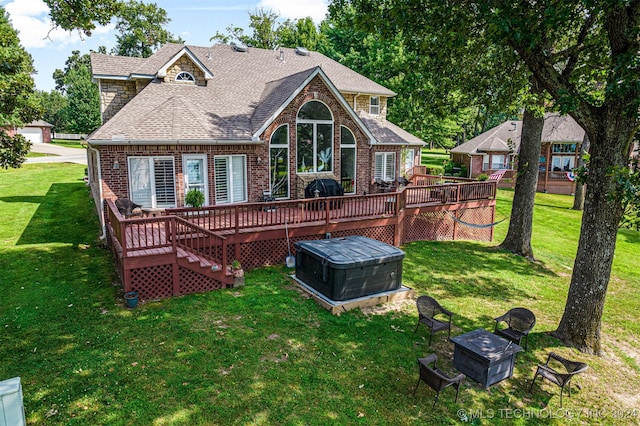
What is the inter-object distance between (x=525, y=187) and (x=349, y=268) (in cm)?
975

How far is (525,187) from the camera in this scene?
1548 centimetres

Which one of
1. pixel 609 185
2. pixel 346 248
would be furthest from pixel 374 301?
pixel 609 185

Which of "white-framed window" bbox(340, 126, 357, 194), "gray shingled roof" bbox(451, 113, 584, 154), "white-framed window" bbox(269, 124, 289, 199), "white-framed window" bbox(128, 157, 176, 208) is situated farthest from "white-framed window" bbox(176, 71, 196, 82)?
"gray shingled roof" bbox(451, 113, 584, 154)

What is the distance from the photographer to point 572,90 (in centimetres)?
827

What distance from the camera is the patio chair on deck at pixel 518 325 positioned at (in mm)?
8250

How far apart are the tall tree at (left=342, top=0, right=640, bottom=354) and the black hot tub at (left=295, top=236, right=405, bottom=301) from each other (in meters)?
4.00

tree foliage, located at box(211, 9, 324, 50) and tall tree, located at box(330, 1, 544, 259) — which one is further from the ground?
tree foliage, located at box(211, 9, 324, 50)

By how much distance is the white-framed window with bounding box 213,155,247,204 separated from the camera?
14.7 metres

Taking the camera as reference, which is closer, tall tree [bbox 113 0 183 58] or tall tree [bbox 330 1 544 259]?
tall tree [bbox 330 1 544 259]

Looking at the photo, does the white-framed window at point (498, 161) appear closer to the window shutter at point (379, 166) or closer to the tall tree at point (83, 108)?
the window shutter at point (379, 166)

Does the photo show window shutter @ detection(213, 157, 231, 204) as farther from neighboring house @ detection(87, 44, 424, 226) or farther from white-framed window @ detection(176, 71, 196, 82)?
white-framed window @ detection(176, 71, 196, 82)

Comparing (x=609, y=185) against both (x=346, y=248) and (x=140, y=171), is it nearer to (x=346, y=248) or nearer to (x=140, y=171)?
(x=346, y=248)

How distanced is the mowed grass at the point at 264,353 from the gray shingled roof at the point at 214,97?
15.4 ft

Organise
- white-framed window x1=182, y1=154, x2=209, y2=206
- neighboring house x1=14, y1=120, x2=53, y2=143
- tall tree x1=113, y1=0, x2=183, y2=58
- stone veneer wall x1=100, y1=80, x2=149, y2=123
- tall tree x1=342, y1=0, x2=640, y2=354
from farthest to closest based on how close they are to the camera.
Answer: neighboring house x1=14, y1=120, x2=53, y2=143
tall tree x1=113, y1=0, x2=183, y2=58
stone veneer wall x1=100, y1=80, x2=149, y2=123
white-framed window x1=182, y1=154, x2=209, y2=206
tall tree x1=342, y1=0, x2=640, y2=354
